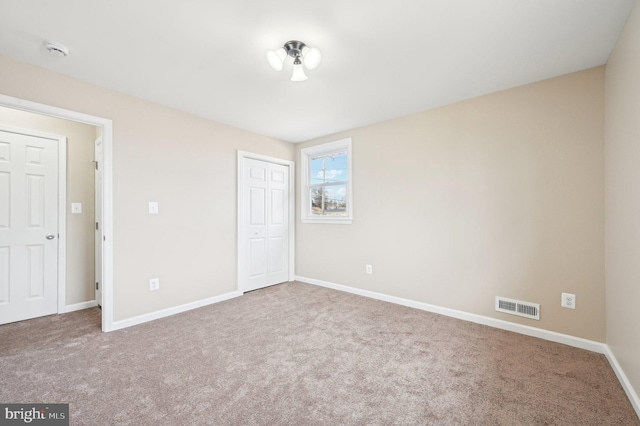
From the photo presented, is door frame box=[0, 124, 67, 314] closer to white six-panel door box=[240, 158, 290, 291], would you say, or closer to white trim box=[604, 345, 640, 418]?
white six-panel door box=[240, 158, 290, 291]

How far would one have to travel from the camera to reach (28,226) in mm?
2996

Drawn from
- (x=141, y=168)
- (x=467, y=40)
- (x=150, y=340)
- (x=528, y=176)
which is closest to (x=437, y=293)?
(x=528, y=176)

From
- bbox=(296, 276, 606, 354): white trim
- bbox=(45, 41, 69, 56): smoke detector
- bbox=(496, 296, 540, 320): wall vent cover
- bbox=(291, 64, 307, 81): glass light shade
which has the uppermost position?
bbox=(45, 41, 69, 56): smoke detector

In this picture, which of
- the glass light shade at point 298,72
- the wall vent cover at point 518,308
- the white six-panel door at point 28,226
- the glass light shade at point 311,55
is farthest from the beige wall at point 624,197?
the white six-panel door at point 28,226

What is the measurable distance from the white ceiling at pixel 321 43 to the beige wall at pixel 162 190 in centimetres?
20

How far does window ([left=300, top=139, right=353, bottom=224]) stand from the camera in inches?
159

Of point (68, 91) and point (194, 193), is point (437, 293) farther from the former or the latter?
point (68, 91)

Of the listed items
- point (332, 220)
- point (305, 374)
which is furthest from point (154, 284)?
point (332, 220)

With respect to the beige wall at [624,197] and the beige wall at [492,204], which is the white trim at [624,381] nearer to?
the beige wall at [624,197]

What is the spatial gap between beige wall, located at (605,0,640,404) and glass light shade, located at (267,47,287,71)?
2.19 meters

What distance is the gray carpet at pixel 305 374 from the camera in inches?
61.5

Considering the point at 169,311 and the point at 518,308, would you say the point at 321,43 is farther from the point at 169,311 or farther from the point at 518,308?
the point at 169,311

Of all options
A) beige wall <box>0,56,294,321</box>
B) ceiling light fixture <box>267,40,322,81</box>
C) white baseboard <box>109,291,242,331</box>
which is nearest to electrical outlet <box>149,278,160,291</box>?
beige wall <box>0,56,294,321</box>

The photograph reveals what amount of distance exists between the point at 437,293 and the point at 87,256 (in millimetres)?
4358
